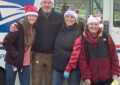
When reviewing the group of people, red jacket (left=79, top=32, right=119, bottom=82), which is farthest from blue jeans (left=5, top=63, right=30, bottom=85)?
red jacket (left=79, top=32, right=119, bottom=82)

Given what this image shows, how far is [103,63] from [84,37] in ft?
1.37

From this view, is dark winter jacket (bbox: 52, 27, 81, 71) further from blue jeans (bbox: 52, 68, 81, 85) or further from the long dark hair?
the long dark hair

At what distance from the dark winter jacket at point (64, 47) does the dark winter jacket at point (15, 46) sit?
49 centimetres

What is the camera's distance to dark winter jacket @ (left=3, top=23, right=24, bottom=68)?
338 cm

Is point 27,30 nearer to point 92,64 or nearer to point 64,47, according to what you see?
point 64,47

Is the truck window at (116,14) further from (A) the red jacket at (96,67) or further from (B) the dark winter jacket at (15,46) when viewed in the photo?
(B) the dark winter jacket at (15,46)

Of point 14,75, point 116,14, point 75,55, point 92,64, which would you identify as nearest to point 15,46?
point 14,75

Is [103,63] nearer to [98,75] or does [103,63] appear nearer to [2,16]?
[98,75]

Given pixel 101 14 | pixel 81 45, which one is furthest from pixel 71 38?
pixel 101 14

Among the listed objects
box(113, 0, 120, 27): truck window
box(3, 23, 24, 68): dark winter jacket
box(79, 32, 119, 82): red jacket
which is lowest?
box(79, 32, 119, 82): red jacket

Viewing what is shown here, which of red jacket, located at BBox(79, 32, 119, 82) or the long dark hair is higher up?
the long dark hair

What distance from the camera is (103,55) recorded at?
3197mm

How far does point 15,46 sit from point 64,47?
2.29 feet

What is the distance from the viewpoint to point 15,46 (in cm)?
346
